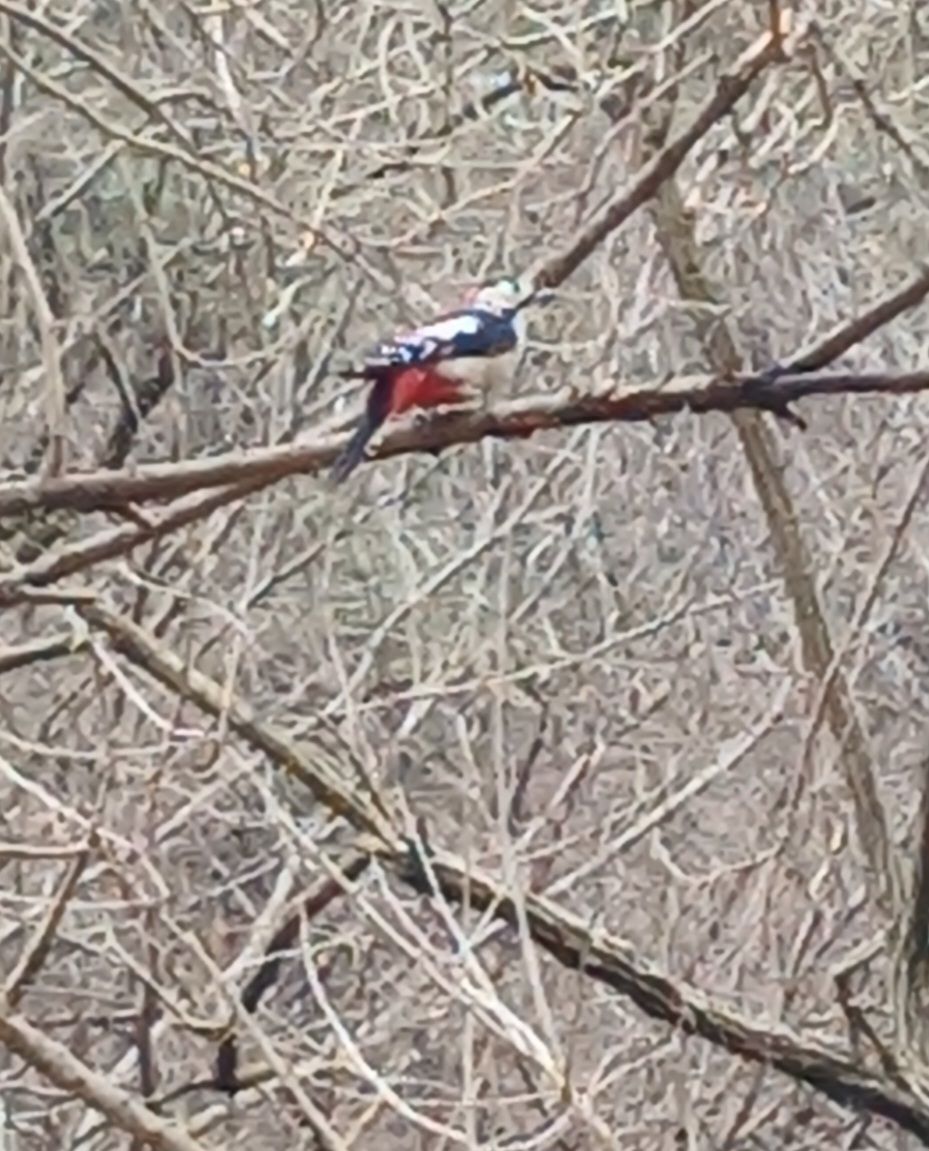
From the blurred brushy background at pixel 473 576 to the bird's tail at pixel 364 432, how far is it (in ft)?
1.33

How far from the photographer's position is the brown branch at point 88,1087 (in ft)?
6.98

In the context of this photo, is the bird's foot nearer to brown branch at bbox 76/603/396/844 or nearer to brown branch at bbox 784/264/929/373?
brown branch at bbox 784/264/929/373

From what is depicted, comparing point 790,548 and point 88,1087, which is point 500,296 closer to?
point 790,548

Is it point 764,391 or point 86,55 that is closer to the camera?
point 764,391

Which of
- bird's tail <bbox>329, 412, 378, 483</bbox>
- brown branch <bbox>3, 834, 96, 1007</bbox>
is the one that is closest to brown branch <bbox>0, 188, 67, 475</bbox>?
bird's tail <bbox>329, 412, 378, 483</bbox>

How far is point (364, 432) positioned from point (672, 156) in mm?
393

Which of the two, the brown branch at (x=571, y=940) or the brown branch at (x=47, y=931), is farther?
the brown branch at (x=571, y=940)

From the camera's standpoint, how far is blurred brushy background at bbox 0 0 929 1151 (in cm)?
299

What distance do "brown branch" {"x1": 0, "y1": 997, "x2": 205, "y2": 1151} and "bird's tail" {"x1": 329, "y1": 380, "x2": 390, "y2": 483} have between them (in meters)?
0.61

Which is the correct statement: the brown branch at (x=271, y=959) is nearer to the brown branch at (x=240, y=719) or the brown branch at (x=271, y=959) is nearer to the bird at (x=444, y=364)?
the brown branch at (x=240, y=719)

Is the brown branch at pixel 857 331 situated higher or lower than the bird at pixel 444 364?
higher

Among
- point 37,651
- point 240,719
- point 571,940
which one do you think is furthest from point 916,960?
point 37,651

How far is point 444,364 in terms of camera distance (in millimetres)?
2271

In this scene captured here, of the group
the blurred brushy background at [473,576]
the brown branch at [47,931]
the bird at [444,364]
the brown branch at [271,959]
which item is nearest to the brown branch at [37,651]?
the blurred brushy background at [473,576]
